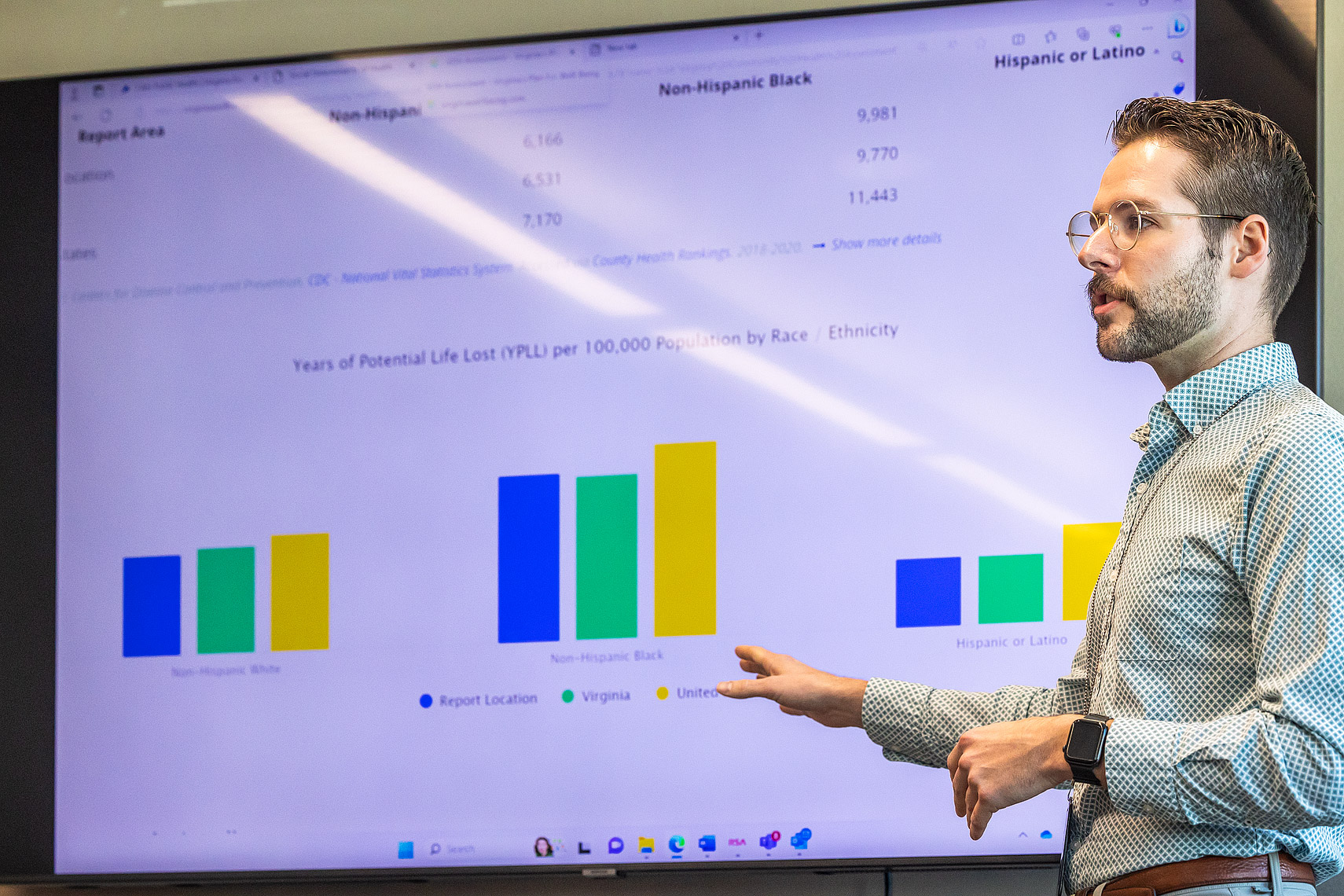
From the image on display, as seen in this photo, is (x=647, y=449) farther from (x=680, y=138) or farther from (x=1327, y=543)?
(x=1327, y=543)

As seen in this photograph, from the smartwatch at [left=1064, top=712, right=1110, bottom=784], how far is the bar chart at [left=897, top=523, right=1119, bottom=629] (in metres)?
1.00

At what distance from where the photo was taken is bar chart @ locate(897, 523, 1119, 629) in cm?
212

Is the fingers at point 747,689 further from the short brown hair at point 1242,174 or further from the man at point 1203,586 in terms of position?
the short brown hair at point 1242,174

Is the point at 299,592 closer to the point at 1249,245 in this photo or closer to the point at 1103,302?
the point at 1103,302

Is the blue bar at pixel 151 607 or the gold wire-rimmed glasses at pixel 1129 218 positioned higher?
the gold wire-rimmed glasses at pixel 1129 218

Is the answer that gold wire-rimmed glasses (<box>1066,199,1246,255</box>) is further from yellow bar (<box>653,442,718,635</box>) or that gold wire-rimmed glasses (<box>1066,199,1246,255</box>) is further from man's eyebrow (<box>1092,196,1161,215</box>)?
Answer: yellow bar (<box>653,442,718,635</box>)

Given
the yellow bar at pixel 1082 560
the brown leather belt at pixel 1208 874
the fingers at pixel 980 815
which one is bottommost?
the brown leather belt at pixel 1208 874

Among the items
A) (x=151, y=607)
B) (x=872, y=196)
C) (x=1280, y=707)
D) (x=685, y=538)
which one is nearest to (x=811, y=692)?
(x=1280, y=707)

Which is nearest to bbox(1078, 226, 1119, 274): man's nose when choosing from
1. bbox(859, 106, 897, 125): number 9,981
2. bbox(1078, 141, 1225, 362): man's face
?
bbox(1078, 141, 1225, 362): man's face

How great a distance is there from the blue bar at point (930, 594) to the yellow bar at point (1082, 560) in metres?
0.19

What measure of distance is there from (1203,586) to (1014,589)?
3.08 ft

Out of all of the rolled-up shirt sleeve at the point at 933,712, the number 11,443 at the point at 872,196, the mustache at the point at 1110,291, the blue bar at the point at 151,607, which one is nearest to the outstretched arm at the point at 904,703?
the rolled-up shirt sleeve at the point at 933,712

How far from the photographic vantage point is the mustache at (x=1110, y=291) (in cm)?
133

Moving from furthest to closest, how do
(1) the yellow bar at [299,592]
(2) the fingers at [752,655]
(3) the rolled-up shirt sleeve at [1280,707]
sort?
(1) the yellow bar at [299,592] → (2) the fingers at [752,655] → (3) the rolled-up shirt sleeve at [1280,707]
